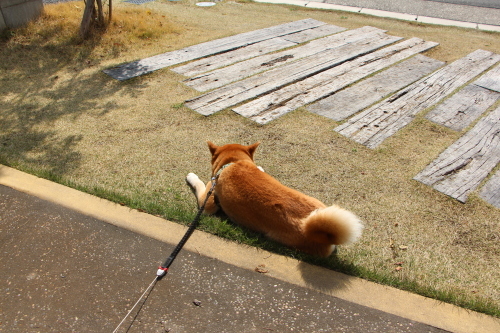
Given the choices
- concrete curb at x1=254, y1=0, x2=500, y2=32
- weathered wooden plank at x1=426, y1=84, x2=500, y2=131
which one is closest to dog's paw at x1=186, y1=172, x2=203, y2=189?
weathered wooden plank at x1=426, y1=84, x2=500, y2=131

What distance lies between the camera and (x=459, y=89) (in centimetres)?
643

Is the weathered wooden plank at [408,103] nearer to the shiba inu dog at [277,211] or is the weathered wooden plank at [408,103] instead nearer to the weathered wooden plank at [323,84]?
the weathered wooden plank at [323,84]

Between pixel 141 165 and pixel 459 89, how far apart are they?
17.1 feet

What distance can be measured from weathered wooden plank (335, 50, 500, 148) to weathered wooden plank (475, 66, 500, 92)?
15 centimetres

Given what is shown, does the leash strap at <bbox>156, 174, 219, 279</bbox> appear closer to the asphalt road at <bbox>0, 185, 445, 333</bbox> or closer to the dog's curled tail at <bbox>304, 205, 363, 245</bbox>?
the asphalt road at <bbox>0, 185, 445, 333</bbox>

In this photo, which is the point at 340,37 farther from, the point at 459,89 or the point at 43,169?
the point at 43,169

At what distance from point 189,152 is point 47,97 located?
8.90 feet

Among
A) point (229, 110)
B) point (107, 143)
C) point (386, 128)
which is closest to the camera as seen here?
point (107, 143)

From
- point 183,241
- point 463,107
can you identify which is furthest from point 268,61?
point 183,241

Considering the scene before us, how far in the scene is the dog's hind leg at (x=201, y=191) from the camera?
3.57 m

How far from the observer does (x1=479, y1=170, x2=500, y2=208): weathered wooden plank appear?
12.9 feet

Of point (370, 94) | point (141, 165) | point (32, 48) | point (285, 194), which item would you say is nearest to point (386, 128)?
point (370, 94)

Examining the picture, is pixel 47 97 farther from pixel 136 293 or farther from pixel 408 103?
pixel 408 103

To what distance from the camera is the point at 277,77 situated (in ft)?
22.1
